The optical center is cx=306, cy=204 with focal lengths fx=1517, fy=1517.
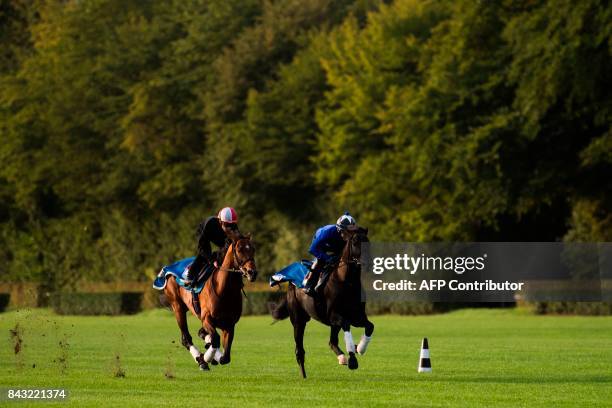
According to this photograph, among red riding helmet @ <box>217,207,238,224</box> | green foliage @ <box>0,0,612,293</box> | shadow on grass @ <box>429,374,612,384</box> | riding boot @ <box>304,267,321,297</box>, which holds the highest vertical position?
green foliage @ <box>0,0,612,293</box>

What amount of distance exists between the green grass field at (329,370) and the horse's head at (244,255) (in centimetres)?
166

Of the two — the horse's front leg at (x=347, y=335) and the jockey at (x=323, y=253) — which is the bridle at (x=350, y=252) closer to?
the jockey at (x=323, y=253)

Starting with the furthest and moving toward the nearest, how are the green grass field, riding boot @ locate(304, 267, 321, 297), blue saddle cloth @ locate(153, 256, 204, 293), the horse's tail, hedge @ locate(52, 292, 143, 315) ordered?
hedge @ locate(52, 292, 143, 315), the horse's tail, blue saddle cloth @ locate(153, 256, 204, 293), riding boot @ locate(304, 267, 321, 297), the green grass field

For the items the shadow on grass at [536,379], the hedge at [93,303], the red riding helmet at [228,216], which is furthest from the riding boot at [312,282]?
the hedge at [93,303]

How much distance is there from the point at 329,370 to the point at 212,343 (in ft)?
8.92

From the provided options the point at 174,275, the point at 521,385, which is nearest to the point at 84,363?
the point at 174,275

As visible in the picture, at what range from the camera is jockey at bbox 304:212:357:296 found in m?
23.5

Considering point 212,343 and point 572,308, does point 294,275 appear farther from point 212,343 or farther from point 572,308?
point 572,308

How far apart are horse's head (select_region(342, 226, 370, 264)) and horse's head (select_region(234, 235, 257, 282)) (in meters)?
1.59

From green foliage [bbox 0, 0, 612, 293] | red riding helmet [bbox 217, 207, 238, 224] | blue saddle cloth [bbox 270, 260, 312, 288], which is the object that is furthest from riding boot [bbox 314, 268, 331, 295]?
green foliage [bbox 0, 0, 612, 293]

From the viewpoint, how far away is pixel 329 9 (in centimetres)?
6856

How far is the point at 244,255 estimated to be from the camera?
2219cm

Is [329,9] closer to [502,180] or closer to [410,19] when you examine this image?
[410,19]

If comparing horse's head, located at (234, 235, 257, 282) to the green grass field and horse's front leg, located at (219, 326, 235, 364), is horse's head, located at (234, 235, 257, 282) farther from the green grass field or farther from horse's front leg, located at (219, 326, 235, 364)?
the green grass field
